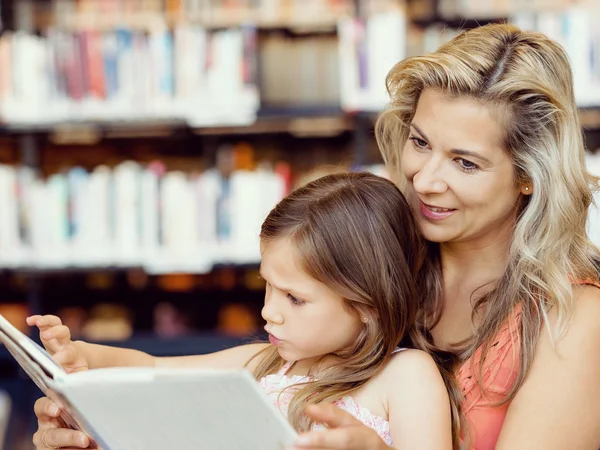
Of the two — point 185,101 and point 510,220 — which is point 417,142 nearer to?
point 510,220

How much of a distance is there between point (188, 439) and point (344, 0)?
2.47m

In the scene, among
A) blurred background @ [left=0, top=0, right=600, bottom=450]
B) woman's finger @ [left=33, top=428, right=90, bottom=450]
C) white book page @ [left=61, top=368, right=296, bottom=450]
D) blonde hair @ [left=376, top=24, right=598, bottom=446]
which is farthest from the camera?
blurred background @ [left=0, top=0, right=600, bottom=450]

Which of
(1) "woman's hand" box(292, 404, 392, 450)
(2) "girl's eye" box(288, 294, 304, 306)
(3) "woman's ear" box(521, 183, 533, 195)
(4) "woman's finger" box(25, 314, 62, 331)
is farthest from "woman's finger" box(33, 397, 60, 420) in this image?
(3) "woman's ear" box(521, 183, 533, 195)

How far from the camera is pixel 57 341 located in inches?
49.9

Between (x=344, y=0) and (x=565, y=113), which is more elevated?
(x=344, y=0)

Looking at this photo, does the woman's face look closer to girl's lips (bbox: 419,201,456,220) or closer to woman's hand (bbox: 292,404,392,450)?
girl's lips (bbox: 419,201,456,220)

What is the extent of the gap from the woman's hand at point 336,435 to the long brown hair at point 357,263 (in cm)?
29

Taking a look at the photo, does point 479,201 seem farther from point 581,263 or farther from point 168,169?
point 168,169

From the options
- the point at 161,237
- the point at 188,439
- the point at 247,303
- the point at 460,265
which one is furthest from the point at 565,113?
the point at 247,303

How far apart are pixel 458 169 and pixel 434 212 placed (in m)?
0.08

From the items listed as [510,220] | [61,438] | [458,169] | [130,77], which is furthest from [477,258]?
[130,77]

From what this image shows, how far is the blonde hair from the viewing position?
1348mm

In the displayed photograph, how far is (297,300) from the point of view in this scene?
50.4 inches

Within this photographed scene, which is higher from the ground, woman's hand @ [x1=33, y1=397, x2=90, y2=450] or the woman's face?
the woman's face
